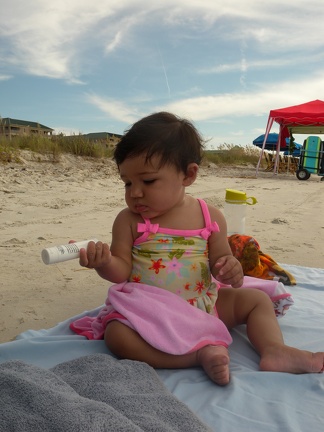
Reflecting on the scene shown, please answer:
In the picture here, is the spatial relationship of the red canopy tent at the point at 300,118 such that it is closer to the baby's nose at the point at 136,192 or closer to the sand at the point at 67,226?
the sand at the point at 67,226

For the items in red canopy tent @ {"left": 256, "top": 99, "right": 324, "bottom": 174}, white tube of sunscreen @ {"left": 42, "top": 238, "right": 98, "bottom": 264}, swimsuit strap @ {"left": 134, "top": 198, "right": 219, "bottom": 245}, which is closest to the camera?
white tube of sunscreen @ {"left": 42, "top": 238, "right": 98, "bottom": 264}

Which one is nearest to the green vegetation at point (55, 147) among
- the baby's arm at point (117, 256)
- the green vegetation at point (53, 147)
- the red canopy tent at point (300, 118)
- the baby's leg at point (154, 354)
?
the green vegetation at point (53, 147)

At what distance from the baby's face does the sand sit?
64cm

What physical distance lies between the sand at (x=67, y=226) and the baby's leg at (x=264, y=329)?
0.65 metres

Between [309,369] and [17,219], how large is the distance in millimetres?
2730

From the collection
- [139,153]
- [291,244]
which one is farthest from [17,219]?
[139,153]

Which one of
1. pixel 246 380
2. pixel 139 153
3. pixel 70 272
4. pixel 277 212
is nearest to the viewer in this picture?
pixel 246 380

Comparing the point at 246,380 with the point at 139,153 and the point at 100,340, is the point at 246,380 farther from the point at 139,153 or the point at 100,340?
the point at 139,153

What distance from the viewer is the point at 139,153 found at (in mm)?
1393

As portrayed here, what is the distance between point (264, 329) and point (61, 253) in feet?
2.35

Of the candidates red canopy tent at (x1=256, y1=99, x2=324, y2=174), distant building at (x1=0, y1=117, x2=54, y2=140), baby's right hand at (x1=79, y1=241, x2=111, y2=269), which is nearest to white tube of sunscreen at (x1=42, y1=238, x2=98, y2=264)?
baby's right hand at (x1=79, y1=241, x2=111, y2=269)

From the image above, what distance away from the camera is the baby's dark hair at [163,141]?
140cm

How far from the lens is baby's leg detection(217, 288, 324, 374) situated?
127cm

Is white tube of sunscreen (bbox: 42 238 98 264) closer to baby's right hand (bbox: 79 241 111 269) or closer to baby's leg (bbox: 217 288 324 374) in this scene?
baby's right hand (bbox: 79 241 111 269)
